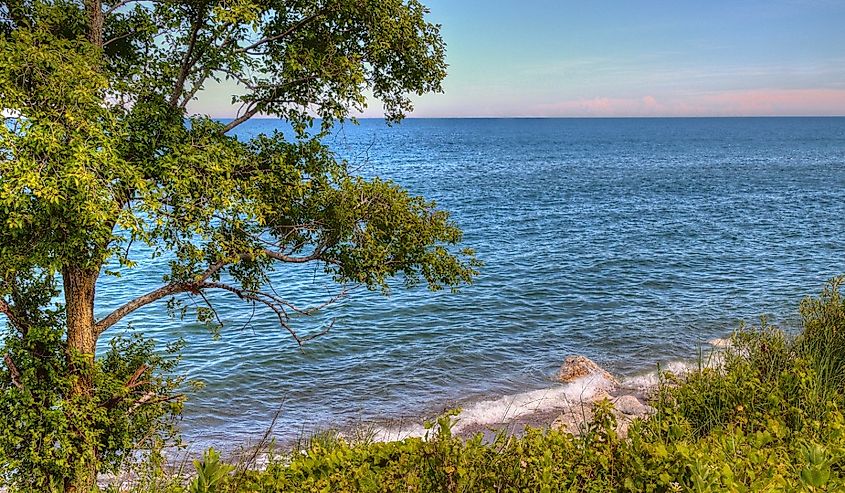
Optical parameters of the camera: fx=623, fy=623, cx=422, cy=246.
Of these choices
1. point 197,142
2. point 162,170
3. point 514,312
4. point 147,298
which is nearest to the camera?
point 162,170

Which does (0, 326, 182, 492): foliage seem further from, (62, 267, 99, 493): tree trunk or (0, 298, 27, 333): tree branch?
(0, 298, 27, 333): tree branch

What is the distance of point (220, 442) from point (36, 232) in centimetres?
954

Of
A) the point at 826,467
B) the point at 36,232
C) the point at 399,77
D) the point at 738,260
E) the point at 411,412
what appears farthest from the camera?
the point at 738,260

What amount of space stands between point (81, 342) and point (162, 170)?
3749 millimetres

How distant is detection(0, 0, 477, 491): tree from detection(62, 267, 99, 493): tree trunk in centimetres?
3

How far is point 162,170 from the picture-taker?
380 inches

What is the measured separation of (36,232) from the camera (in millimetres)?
8875

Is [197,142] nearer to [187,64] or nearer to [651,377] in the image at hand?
[187,64]

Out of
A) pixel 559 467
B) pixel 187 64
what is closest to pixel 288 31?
pixel 187 64

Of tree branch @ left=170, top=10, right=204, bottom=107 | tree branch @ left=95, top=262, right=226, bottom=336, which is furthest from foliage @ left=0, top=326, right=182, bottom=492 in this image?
tree branch @ left=170, top=10, right=204, bottom=107

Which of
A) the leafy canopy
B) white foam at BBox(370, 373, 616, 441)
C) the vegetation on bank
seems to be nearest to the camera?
the vegetation on bank

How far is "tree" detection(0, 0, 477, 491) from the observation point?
27.7 feet

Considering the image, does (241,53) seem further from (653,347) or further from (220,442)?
(653,347)

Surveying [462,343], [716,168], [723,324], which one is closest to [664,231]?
[723,324]
